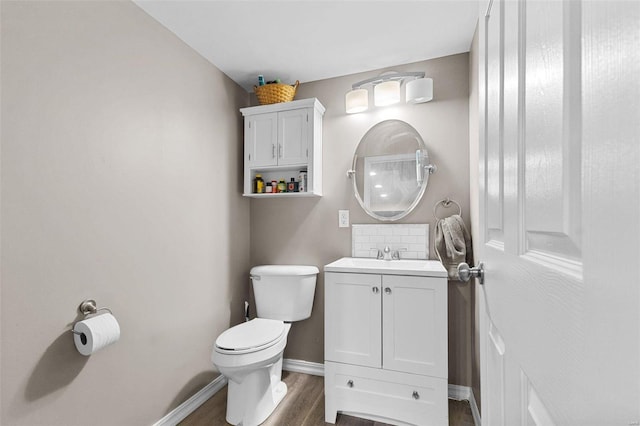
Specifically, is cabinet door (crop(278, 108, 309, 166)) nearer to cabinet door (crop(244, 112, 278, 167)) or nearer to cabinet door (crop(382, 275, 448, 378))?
cabinet door (crop(244, 112, 278, 167))

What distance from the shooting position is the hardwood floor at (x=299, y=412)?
1746mm

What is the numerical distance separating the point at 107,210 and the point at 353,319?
142 cm

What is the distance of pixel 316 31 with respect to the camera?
5.95ft

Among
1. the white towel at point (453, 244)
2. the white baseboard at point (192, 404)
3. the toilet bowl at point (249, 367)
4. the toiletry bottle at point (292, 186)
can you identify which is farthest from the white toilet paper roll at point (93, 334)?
the white towel at point (453, 244)

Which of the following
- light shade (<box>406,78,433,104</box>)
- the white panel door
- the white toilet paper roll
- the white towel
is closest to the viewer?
the white panel door

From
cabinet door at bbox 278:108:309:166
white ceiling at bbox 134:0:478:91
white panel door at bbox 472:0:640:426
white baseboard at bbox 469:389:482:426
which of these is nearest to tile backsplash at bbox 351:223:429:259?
cabinet door at bbox 278:108:309:166

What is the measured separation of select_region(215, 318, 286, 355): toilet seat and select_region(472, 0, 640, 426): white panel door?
1.32 metres

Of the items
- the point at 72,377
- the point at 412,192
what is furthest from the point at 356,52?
the point at 72,377

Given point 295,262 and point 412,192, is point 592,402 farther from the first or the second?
point 295,262

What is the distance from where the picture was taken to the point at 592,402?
29 cm

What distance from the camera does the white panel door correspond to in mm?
238

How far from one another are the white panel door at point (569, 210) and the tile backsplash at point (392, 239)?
146 centimetres

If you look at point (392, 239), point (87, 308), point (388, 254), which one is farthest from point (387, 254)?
point (87, 308)

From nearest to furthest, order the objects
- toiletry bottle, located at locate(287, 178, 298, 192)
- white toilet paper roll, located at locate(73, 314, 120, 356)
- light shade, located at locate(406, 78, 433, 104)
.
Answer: white toilet paper roll, located at locate(73, 314, 120, 356) < light shade, located at locate(406, 78, 433, 104) < toiletry bottle, located at locate(287, 178, 298, 192)
